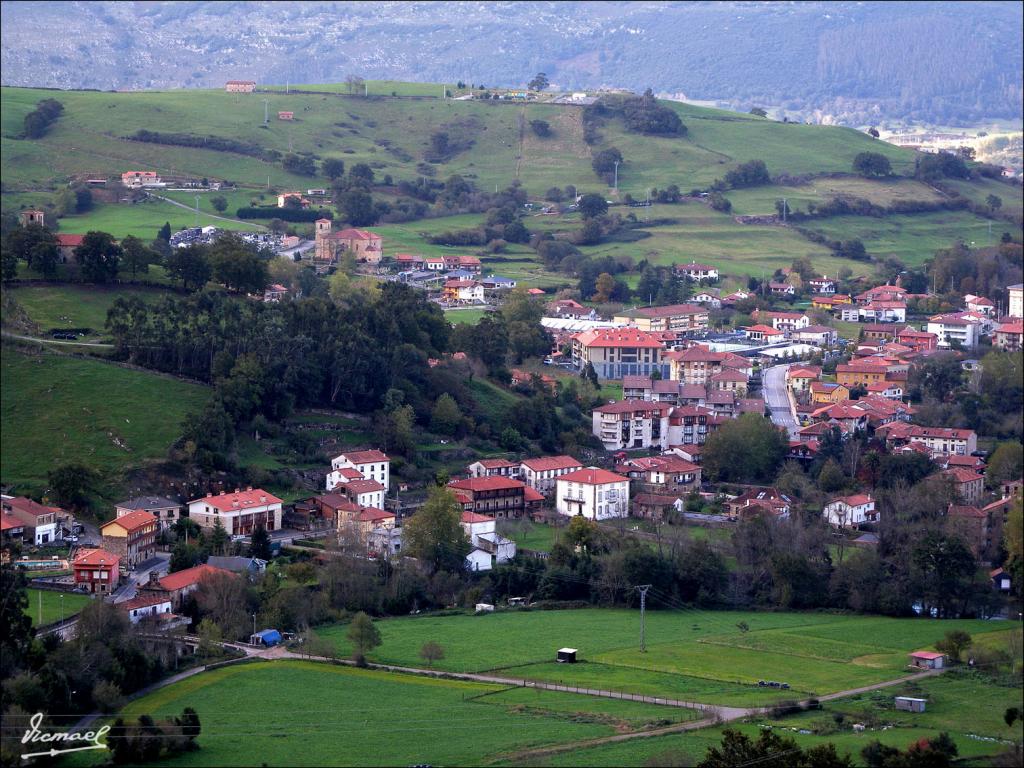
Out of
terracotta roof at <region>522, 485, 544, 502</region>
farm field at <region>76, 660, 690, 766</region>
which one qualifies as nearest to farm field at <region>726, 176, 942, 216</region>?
terracotta roof at <region>522, 485, 544, 502</region>

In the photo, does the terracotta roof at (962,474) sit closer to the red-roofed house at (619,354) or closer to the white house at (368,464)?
the white house at (368,464)

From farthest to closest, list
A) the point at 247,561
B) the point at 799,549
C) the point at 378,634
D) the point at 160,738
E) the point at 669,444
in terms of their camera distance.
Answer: the point at 669,444, the point at 799,549, the point at 247,561, the point at 378,634, the point at 160,738

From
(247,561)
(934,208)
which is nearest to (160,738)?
(247,561)

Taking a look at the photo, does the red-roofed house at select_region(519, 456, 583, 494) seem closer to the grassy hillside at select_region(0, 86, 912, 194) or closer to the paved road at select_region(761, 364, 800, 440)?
the paved road at select_region(761, 364, 800, 440)

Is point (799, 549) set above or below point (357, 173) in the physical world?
below

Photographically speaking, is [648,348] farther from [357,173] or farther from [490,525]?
[357,173]

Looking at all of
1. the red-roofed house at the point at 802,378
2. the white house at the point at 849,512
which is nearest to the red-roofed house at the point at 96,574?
the white house at the point at 849,512

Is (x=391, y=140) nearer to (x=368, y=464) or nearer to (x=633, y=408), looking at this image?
(x=633, y=408)
